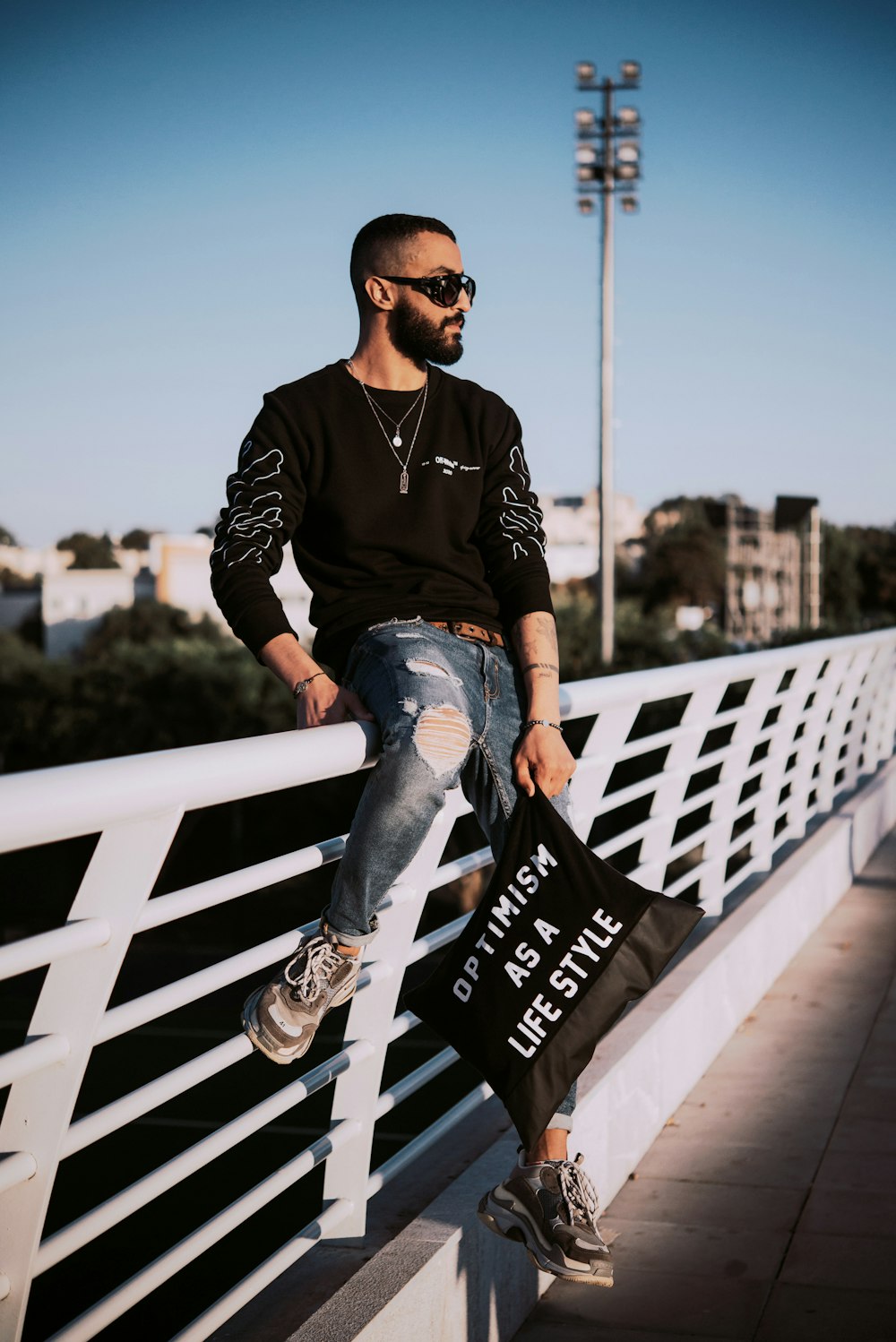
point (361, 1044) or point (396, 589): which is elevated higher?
point (396, 589)

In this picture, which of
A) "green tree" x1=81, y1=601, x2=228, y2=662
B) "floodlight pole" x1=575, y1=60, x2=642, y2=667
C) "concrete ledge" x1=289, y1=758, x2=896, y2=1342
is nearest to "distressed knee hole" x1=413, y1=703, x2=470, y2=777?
"concrete ledge" x1=289, y1=758, x2=896, y2=1342

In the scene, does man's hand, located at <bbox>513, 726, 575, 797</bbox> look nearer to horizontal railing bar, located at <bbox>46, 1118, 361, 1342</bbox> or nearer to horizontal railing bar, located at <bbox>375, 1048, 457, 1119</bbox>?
horizontal railing bar, located at <bbox>375, 1048, 457, 1119</bbox>

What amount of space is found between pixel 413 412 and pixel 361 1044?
1.20 metres

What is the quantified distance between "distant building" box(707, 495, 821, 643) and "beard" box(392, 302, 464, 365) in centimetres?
9171

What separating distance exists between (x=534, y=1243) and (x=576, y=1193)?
4.4 inches

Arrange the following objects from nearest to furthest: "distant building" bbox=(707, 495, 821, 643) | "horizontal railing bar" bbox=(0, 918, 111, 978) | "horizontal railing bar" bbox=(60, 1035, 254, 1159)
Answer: "horizontal railing bar" bbox=(0, 918, 111, 978), "horizontal railing bar" bbox=(60, 1035, 254, 1159), "distant building" bbox=(707, 495, 821, 643)

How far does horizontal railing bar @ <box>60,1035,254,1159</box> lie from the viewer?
1780 mm

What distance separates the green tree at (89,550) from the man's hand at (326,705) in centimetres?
16108

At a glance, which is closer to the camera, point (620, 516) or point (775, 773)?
point (775, 773)

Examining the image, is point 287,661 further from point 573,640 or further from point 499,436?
point 573,640

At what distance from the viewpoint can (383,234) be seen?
2.87 meters

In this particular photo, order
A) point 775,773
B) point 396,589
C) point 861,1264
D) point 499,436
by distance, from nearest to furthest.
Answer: point 396,589, point 499,436, point 861,1264, point 775,773

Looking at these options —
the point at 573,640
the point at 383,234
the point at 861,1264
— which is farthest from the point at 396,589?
the point at 573,640

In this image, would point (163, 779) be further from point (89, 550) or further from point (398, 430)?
point (89, 550)
